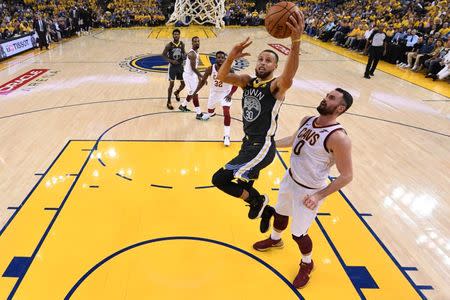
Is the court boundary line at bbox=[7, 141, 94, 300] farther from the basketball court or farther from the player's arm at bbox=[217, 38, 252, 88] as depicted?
the player's arm at bbox=[217, 38, 252, 88]

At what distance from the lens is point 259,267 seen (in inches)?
125

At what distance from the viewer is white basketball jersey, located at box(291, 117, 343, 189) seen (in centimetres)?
246

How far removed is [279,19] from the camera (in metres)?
2.90

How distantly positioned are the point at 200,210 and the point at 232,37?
15.8 meters

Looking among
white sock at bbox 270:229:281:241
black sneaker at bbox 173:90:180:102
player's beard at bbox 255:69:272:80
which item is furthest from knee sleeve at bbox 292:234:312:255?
black sneaker at bbox 173:90:180:102

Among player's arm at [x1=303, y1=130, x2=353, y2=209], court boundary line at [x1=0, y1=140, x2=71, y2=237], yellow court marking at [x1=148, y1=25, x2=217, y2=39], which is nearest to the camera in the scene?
player's arm at [x1=303, y1=130, x2=353, y2=209]

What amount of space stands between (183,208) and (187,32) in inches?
684

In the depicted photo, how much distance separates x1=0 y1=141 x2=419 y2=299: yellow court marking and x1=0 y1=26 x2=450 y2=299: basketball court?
14mm

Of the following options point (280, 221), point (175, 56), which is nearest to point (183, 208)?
point (280, 221)

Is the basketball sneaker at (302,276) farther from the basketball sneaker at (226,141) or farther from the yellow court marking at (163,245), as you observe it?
the basketball sneaker at (226,141)

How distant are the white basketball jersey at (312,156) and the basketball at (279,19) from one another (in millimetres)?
878

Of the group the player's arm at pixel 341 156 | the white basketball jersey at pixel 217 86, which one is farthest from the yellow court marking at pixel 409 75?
the player's arm at pixel 341 156

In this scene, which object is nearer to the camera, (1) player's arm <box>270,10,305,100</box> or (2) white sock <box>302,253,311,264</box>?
(1) player's arm <box>270,10,305,100</box>

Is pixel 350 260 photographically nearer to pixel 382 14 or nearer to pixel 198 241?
pixel 198 241
